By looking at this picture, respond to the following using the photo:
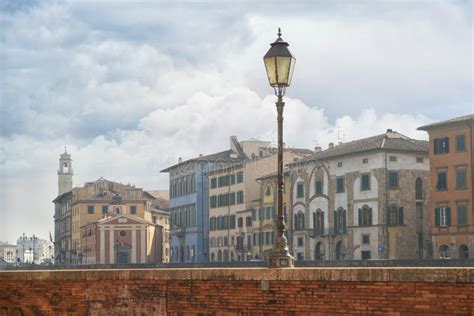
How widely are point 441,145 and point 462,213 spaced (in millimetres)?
4928

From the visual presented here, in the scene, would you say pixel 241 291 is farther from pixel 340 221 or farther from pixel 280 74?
pixel 340 221

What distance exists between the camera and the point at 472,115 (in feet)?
210

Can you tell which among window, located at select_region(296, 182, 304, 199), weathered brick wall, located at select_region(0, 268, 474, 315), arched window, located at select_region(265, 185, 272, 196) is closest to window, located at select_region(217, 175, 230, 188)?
arched window, located at select_region(265, 185, 272, 196)

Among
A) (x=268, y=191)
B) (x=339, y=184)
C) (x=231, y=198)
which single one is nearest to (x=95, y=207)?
(x=231, y=198)

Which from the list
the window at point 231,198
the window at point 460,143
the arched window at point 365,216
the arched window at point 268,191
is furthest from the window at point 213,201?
the window at point 460,143

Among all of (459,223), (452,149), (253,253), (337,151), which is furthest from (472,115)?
(253,253)

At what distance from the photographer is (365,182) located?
70625mm

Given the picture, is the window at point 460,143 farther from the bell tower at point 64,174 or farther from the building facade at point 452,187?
the bell tower at point 64,174

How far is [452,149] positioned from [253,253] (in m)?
25.3

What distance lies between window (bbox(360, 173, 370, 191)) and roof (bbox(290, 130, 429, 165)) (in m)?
1.82

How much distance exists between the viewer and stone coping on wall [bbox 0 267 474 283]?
1175cm

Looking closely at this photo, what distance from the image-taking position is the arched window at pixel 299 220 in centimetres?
7819

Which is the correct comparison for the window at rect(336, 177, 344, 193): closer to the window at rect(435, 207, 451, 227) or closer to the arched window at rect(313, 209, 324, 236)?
the arched window at rect(313, 209, 324, 236)

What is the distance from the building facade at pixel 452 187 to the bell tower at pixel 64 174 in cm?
10744
